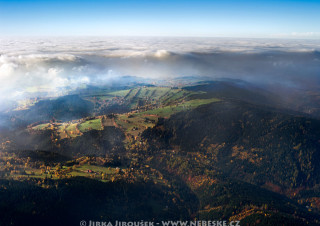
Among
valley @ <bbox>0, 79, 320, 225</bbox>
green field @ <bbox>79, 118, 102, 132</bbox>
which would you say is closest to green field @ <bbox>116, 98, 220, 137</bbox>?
valley @ <bbox>0, 79, 320, 225</bbox>

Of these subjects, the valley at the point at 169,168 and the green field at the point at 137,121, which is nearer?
the valley at the point at 169,168

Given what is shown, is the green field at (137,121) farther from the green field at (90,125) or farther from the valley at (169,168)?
the green field at (90,125)

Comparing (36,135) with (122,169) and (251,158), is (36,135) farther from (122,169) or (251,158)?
(251,158)

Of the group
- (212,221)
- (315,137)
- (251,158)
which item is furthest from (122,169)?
(315,137)

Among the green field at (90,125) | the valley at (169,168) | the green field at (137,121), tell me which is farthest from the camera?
the green field at (137,121)

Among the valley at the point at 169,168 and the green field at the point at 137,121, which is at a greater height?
the green field at the point at 137,121

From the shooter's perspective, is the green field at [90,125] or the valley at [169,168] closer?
the valley at [169,168]

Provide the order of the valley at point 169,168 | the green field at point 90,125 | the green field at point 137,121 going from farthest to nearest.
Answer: the green field at point 137,121, the green field at point 90,125, the valley at point 169,168

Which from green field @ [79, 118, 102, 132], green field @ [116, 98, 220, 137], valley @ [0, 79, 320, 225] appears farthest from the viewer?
green field @ [116, 98, 220, 137]

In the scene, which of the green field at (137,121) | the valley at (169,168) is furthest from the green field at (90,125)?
the green field at (137,121)

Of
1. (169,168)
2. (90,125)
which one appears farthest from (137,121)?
(169,168)

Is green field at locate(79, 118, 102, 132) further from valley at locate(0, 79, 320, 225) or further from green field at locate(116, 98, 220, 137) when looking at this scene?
green field at locate(116, 98, 220, 137)
